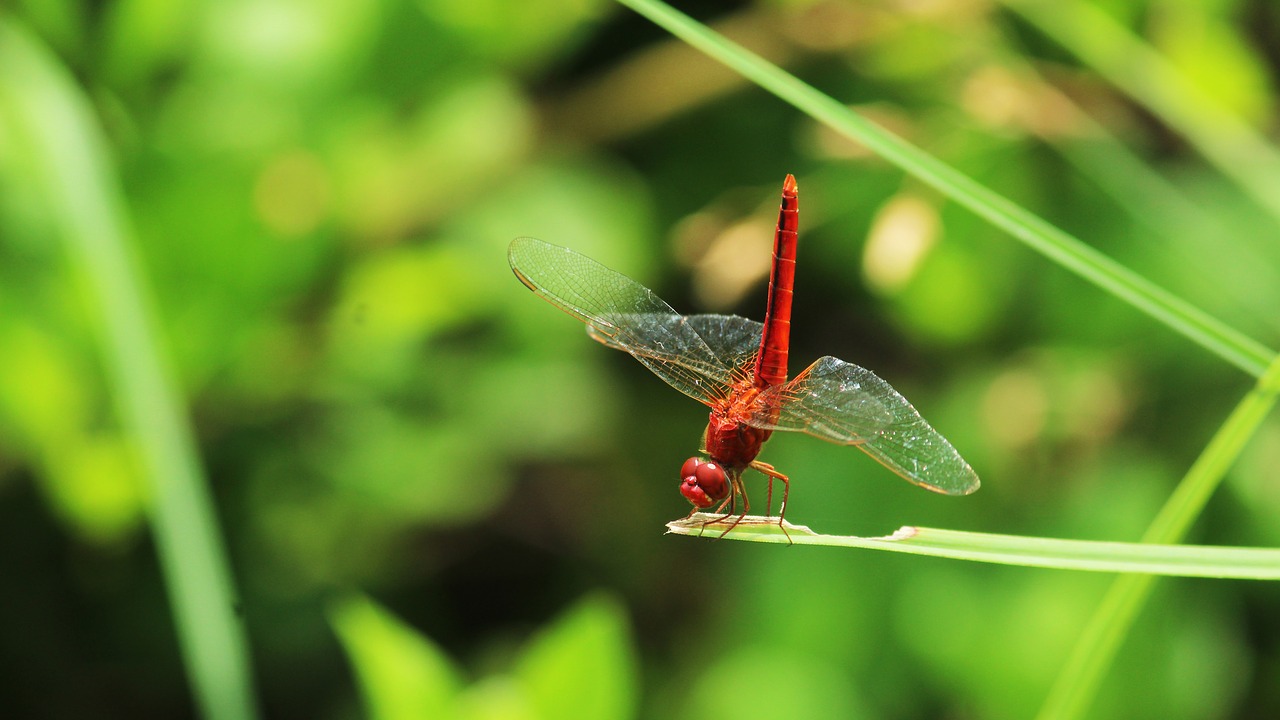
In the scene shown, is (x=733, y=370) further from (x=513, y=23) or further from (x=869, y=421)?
(x=513, y=23)

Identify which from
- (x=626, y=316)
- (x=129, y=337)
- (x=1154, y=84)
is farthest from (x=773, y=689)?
(x=1154, y=84)

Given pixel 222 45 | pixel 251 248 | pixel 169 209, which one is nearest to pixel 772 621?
pixel 251 248

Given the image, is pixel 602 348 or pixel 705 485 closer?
pixel 705 485

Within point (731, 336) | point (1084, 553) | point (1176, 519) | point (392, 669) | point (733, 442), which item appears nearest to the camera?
point (1084, 553)

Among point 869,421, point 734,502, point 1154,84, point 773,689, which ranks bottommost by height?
point 773,689

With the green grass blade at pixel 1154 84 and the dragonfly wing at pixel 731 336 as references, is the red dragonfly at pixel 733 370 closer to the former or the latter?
the dragonfly wing at pixel 731 336

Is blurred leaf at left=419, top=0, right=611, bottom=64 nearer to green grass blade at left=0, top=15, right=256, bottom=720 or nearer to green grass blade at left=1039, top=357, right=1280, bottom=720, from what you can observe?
green grass blade at left=0, top=15, right=256, bottom=720

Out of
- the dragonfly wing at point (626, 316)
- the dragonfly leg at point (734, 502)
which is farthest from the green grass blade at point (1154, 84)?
the dragonfly leg at point (734, 502)

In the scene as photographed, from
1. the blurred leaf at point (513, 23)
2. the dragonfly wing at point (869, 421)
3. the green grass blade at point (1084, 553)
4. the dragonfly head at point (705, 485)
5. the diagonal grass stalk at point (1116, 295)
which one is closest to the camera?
the green grass blade at point (1084, 553)
